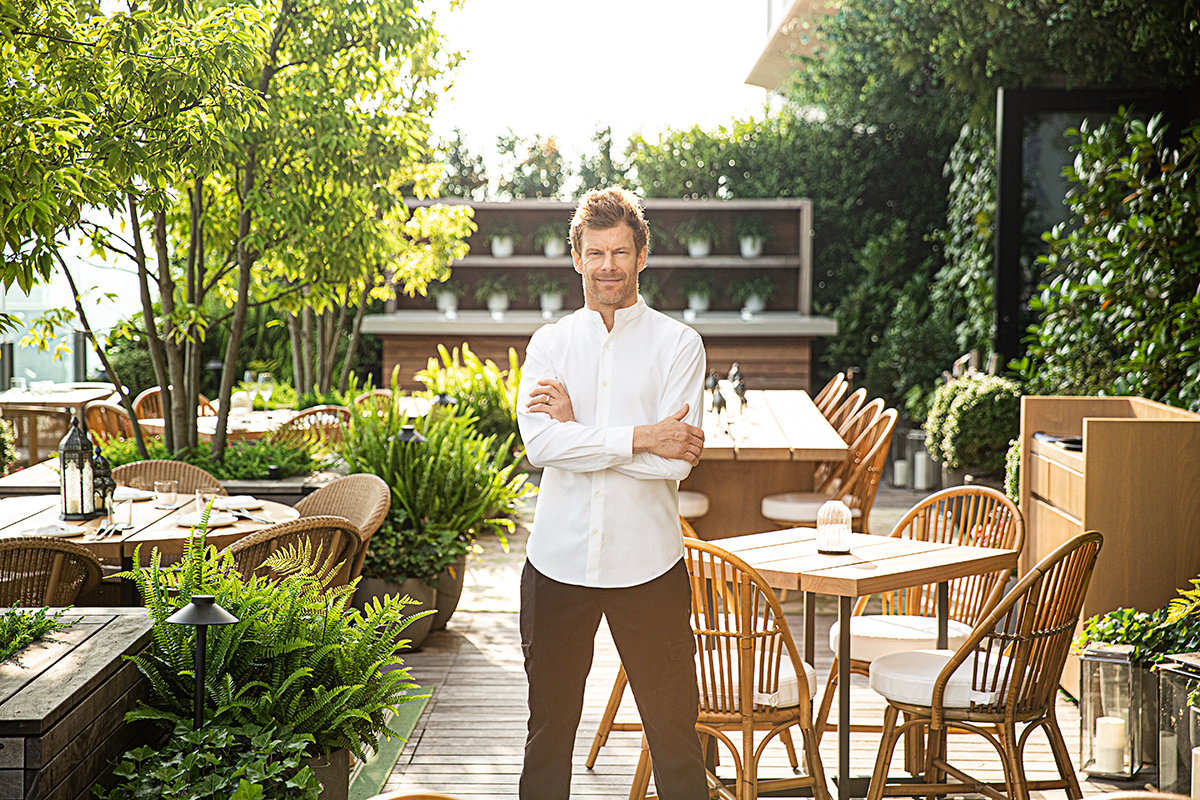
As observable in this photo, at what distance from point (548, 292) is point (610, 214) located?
9122 millimetres

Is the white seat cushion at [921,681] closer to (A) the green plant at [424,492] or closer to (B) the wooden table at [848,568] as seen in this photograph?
(B) the wooden table at [848,568]

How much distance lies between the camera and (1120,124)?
6.76m

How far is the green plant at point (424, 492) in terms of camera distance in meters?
5.00

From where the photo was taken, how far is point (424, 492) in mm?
5344

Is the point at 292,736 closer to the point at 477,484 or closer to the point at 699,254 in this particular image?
the point at 477,484

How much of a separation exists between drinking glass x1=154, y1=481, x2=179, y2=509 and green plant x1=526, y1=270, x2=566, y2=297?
7665 millimetres

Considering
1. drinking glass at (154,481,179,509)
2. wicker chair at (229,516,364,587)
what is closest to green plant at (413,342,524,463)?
drinking glass at (154,481,179,509)

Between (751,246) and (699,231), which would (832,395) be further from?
(699,231)

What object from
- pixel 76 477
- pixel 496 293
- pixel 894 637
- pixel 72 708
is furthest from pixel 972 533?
pixel 496 293

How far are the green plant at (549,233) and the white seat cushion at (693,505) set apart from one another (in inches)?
243

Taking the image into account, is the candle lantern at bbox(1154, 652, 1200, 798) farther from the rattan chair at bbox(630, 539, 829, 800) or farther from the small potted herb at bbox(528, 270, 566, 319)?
the small potted herb at bbox(528, 270, 566, 319)

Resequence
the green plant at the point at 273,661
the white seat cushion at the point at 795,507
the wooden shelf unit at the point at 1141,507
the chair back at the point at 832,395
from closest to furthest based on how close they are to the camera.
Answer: the green plant at the point at 273,661
the wooden shelf unit at the point at 1141,507
the white seat cushion at the point at 795,507
the chair back at the point at 832,395

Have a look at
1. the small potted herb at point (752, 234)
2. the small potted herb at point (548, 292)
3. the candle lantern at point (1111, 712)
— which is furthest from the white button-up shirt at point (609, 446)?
the small potted herb at point (752, 234)

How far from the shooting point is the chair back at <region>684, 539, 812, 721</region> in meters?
2.96
